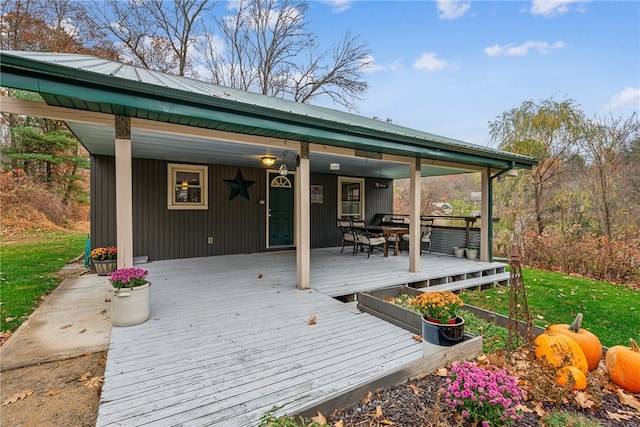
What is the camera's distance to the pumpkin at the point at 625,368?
7.37 ft

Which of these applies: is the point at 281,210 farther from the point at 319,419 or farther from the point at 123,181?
the point at 319,419

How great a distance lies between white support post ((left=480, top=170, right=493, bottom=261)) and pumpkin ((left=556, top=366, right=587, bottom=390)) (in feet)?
16.3

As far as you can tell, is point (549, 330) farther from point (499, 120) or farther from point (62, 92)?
point (499, 120)

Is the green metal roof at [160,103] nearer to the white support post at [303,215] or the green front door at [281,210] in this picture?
the white support post at [303,215]

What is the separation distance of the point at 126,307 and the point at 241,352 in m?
1.43

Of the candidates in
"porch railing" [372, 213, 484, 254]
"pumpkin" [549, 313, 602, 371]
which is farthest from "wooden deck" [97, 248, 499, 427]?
"porch railing" [372, 213, 484, 254]

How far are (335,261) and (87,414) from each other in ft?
16.2

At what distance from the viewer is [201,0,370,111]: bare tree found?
1312cm

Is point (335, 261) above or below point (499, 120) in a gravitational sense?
below

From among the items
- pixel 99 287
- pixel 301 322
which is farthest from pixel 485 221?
pixel 99 287

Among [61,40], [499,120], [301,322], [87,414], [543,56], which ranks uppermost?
[61,40]

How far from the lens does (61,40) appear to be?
1123cm

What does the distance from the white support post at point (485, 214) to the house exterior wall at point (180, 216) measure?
13.3ft

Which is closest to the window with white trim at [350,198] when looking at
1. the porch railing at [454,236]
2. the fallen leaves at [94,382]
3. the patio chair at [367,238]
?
the patio chair at [367,238]
